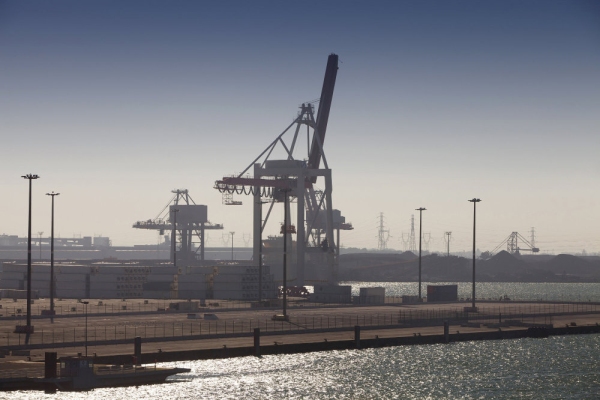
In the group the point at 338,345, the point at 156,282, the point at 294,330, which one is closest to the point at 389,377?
the point at 338,345

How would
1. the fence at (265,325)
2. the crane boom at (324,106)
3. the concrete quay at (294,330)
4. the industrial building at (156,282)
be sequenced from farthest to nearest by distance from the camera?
1. the crane boom at (324,106)
2. the industrial building at (156,282)
3. the fence at (265,325)
4. the concrete quay at (294,330)

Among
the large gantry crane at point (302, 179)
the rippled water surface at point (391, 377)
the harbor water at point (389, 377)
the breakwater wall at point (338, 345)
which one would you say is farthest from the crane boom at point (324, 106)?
the harbor water at point (389, 377)

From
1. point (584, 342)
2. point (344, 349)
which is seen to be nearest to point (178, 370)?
point (344, 349)

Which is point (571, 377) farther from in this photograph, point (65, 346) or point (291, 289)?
point (291, 289)

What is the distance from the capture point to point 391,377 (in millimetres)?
68688

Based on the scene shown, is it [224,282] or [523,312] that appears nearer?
[523,312]

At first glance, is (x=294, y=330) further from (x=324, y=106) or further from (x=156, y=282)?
(x=324, y=106)

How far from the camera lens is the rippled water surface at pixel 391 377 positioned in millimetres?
60812

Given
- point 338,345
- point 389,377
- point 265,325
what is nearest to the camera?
point 389,377

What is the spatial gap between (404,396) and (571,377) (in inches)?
639

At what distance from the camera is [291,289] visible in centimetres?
15375

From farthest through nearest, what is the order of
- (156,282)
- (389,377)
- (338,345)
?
1. (156,282)
2. (338,345)
3. (389,377)

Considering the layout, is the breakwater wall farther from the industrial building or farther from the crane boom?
the crane boom

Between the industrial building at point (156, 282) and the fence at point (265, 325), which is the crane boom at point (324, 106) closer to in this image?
the industrial building at point (156, 282)
